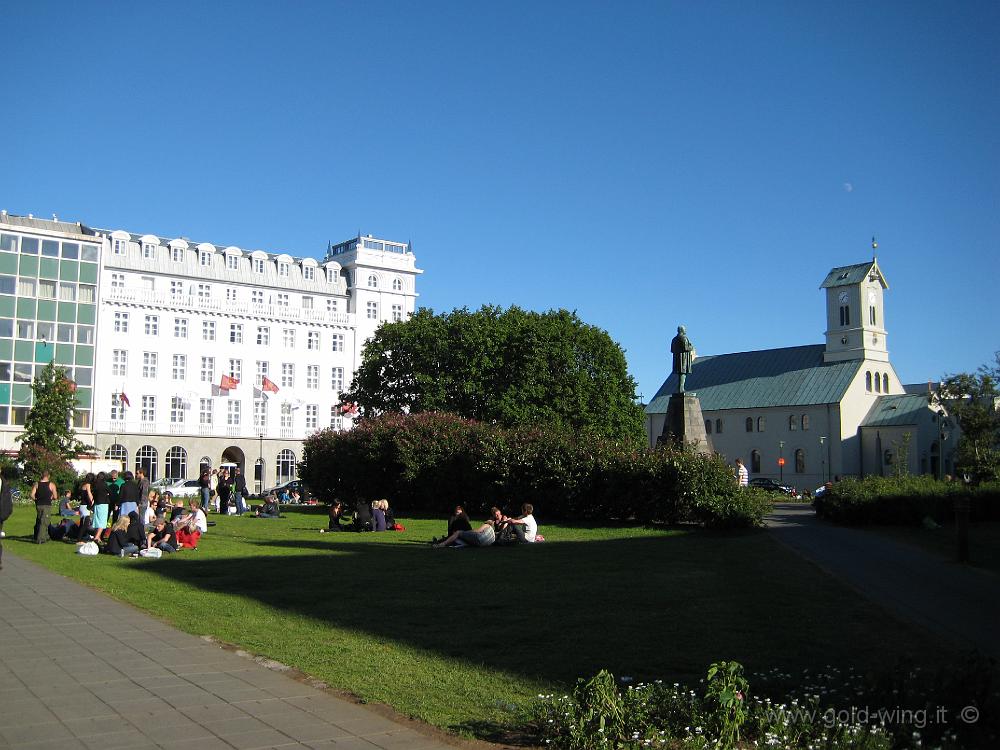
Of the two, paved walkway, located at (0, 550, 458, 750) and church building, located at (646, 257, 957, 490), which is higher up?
church building, located at (646, 257, 957, 490)

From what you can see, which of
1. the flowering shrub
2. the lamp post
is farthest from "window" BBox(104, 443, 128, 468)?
the flowering shrub

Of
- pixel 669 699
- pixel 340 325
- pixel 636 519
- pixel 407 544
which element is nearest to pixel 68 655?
pixel 669 699

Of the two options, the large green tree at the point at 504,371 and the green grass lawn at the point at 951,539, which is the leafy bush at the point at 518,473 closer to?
the green grass lawn at the point at 951,539

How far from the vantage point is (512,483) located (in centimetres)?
3466

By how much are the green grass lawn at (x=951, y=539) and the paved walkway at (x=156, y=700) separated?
1421 cm

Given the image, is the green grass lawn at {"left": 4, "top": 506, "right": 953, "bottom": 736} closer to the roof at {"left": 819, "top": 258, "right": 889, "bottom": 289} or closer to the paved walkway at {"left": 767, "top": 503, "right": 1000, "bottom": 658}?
the paved walkway at {"left": 767, "top": 503, "right": 1000, "bottom": 658}

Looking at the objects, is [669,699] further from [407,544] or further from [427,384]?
[427,384]

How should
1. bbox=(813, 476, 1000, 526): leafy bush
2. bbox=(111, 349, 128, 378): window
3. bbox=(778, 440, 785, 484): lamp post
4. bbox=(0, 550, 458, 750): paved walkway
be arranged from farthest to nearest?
bbox=(778, 440, 785, 484): lamp post
bbox=(111, 349, 128, 378): window
bbox=(813, 476, 1000, 526): leafy bush
bbox=(0, 550, 458, 750): paved walkway

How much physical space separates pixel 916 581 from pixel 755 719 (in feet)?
34.5

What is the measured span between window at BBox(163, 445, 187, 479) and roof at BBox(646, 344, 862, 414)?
63.0 meters

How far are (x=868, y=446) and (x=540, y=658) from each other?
329ft

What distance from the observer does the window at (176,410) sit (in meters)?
73.1

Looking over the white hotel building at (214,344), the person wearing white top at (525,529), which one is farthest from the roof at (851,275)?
the person wearing white top at (525,529)

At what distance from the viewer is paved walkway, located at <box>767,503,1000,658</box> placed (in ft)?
37.2
